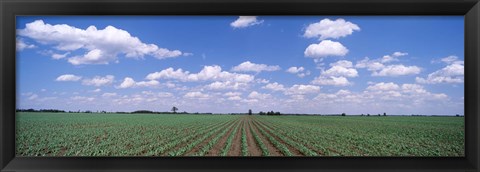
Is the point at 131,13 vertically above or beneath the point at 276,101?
above

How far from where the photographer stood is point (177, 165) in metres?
1.74

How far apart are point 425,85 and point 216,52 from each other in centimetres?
217

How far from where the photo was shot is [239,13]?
5.71ft

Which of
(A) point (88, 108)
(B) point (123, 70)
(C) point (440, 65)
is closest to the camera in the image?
(A) point (88, 108)

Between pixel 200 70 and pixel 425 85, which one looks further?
pixel 200 70

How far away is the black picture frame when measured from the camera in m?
1.70

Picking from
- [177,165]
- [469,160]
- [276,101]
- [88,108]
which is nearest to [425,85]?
[276,101]

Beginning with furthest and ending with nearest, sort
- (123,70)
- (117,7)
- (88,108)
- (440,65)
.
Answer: (123,70), (440,65), (88,108), (117,7)

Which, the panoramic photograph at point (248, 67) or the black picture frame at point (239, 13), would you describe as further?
the panoramic photograph at point (248, 67)

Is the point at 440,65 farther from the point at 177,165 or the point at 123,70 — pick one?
the point at 123,70

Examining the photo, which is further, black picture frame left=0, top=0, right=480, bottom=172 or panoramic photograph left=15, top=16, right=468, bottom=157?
panoramic photograph left=15, top=16, right=468, bottom=157

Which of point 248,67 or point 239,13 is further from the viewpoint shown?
point 248,67

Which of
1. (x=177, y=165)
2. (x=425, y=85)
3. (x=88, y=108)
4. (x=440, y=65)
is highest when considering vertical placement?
(x=440, y=65)

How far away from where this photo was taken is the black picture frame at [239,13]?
1698 mm
